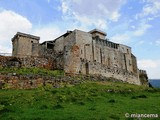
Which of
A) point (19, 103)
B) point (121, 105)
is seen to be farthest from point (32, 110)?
point (121, 105)

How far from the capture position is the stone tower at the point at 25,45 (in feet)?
178

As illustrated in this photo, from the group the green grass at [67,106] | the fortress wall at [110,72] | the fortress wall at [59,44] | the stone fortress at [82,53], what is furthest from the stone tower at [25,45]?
the green grass at [67,106]

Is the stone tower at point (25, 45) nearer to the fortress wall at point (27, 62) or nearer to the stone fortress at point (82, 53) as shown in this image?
the stone fortress at point (82, 53)

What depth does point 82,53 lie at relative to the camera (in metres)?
54.9

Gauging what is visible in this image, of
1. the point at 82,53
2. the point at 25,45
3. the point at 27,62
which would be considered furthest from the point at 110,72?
the point at 25,45

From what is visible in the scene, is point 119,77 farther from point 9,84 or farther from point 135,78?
point 9,84

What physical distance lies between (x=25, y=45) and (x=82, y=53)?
11785mm

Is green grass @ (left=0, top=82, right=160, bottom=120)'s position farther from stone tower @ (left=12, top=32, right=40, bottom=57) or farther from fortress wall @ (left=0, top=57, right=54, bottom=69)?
stone tower @ (left=12, top=32, right=40, bottom=57)

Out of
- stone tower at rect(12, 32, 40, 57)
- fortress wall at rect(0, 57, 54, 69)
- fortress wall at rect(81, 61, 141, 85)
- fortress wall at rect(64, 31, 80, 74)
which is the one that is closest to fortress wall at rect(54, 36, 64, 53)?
stone tower at rect(12, 32, 40, 57)

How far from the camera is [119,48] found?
6656 cm

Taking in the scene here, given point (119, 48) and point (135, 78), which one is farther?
point (119, 48)

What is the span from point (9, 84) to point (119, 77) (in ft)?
89.6

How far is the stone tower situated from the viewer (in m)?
54.3

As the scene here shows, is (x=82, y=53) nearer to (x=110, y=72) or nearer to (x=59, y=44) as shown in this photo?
(x=59, y=44)
